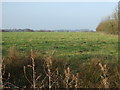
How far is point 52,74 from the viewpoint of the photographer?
5.20m

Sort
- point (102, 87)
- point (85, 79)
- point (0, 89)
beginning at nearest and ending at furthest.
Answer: point (0, 89) → point (102, 87) → point (85, 79)

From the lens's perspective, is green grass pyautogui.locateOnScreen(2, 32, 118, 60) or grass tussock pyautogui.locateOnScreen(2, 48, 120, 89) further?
green grass pyautogui.locateOnScreen(2, 32, 118, 60)

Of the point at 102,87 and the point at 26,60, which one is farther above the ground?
the point at 26,60

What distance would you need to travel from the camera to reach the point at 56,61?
265 inches

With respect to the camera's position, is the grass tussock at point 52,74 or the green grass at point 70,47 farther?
the green grass at point 70,47

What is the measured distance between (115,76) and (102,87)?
73 centimetres

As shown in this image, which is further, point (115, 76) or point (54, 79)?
point (115, 76)

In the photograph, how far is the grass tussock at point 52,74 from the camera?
17.5ft

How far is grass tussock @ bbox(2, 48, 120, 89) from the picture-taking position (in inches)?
210

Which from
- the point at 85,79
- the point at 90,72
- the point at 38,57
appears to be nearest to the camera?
the point at 85,79

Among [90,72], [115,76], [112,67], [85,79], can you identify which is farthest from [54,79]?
[112,67]

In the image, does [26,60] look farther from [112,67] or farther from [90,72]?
[112,67]

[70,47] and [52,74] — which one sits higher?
[70,47]

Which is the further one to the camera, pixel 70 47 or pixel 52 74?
pixel 70 47
